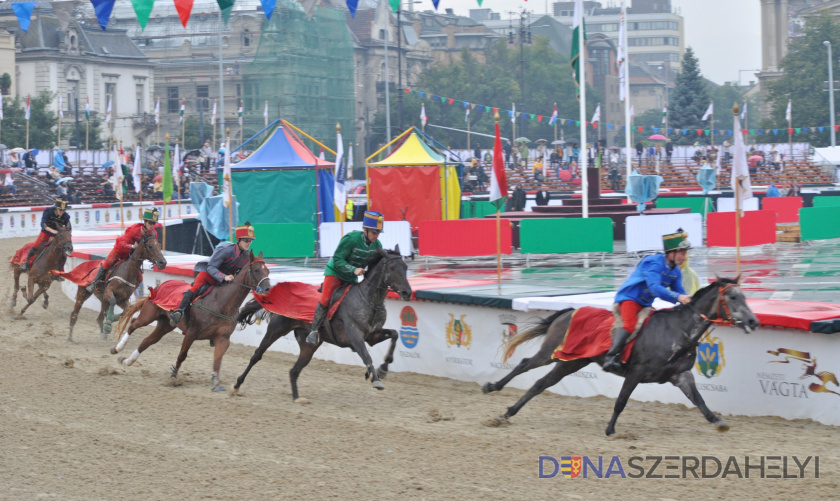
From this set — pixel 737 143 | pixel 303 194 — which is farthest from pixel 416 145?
pixel 737 143

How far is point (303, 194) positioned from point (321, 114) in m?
36.2

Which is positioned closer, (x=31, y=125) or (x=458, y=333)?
(x=458, y=333)

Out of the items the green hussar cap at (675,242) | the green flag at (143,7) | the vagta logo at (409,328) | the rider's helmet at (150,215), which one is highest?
the green flag at (143,7)

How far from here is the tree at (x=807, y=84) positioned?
7675cm

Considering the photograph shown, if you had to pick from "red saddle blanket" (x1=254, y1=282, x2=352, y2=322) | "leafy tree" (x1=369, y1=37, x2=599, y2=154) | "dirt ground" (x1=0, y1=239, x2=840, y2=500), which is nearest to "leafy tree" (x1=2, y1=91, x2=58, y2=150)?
"leafy tree" (x1=369, y1=37, x2=599, y2=154)

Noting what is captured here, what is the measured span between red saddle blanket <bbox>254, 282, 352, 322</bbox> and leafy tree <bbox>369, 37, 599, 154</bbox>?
224 ft

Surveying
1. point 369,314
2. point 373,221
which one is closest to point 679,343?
point 369,314

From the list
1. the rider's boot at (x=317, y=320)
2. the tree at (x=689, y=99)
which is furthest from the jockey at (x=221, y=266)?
the tree at (x=689, y=99)

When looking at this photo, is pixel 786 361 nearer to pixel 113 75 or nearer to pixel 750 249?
pixel 750 249

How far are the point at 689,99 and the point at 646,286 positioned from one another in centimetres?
7441

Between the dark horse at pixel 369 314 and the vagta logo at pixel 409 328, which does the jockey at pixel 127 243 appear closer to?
the vagta logo at pixel 409 328

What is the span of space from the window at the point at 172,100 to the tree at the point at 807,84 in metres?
51.5

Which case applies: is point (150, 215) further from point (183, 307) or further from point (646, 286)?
point (646, 286)

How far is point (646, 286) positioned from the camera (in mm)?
9477
